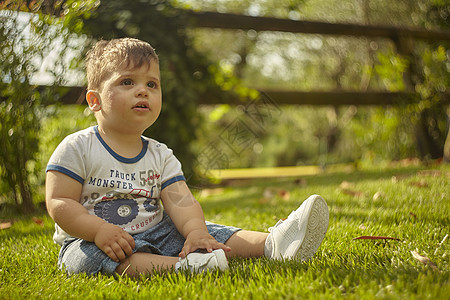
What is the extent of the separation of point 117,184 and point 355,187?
2.37 metres

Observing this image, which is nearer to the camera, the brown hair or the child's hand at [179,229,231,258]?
the child's hand at [179,229,231,258]

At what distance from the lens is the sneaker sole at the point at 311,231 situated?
1.47 meters

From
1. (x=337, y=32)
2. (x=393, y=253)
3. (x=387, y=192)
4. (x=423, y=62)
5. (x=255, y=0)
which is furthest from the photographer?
(x=255, y=0)

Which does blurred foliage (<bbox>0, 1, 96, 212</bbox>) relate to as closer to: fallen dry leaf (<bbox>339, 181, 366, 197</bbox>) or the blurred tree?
the blurred tree

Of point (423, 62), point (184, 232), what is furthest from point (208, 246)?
point (423, 62)

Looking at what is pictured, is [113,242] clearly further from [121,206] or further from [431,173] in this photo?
[431,173]

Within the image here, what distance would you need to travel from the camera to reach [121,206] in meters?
1.67

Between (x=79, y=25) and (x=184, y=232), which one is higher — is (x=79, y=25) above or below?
above

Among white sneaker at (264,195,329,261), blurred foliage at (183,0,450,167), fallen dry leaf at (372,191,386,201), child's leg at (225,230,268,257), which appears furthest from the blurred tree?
white sneaker at (264,195,329,261)

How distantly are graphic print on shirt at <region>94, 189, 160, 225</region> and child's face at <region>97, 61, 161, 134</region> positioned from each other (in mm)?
270

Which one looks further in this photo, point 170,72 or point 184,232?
point 170,72

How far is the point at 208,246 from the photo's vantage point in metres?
1.51

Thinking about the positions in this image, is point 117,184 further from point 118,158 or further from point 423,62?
point 423,62

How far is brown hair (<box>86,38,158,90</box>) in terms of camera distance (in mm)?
1646
